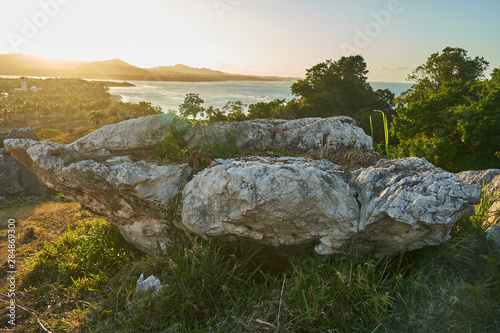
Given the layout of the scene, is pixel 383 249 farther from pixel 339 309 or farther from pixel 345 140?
pixel 345 140

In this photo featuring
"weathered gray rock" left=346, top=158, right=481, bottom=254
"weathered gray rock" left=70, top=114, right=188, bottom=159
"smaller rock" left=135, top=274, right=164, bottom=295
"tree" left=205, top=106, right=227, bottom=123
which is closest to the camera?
"weathered gray rock" left=346, top=158, right=481, bottom=254

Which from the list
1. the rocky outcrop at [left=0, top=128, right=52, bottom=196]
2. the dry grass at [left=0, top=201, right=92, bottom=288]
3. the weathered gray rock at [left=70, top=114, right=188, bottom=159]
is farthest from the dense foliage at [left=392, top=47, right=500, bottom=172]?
the rocky outcrop at [left=0, top=128, right=52, bottom=196]

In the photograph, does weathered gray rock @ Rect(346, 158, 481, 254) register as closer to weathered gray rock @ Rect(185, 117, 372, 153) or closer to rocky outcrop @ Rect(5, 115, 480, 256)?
rocky outcrop @ Rect(5, 115, 480, 256)

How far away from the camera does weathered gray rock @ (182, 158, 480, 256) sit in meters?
3.31

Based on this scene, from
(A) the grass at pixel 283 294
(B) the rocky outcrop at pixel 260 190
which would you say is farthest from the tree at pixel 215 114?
(A) the grass at pixel 283 294

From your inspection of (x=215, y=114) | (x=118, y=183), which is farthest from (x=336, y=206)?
(x=215, y=114)

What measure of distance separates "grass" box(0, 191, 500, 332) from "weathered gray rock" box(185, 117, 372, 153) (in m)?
2.30

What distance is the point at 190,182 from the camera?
469 cm

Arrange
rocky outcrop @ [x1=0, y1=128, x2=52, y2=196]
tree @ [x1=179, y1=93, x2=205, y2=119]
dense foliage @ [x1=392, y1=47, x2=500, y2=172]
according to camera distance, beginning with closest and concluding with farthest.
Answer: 1. rocky outcrop @ [x1=0, y1=128, x2=52, y2=196]
2. dense foliage @ [x1=392, y1=47, x2=500, y2=172]
3. tree @ [x1=179, y1=93, x2=205, y2=119]

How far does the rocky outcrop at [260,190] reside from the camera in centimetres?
351

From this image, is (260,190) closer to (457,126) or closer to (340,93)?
(457,126)

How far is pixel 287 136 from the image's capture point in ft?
20.7

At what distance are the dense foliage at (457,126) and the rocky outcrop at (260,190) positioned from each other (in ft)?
60.7

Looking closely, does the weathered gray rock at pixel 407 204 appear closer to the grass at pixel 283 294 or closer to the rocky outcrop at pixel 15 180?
the grass at pixel 283 294
